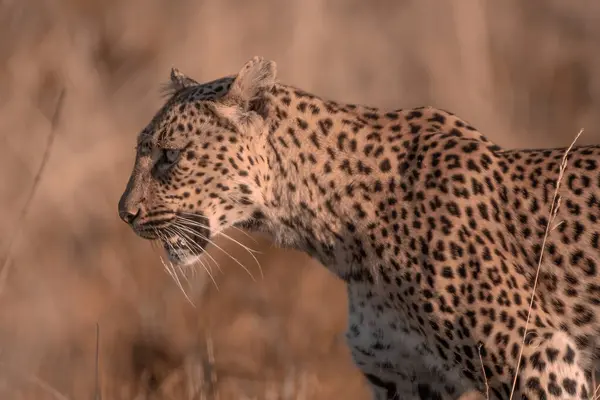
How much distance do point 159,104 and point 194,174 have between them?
6.49 meters

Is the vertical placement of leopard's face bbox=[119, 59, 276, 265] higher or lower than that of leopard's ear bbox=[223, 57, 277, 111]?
lower

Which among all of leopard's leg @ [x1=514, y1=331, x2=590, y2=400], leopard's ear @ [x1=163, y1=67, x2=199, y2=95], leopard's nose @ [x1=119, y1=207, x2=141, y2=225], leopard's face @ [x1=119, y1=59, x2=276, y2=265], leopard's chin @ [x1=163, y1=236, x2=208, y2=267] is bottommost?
leopard's leg @ [x1=514, y1=331, x2=590, y2=400]

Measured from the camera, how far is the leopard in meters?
5.80

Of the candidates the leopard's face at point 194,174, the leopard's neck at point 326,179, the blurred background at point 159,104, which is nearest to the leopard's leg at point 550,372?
the leopard's neck at point 326,179

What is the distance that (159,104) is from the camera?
12.7 metres

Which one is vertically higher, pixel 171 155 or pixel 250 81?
pixel 250 81

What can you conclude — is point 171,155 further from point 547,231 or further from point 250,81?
point 547,231

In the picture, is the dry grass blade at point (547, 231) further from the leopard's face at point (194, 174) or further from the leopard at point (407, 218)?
the leopard's face at point (194, 174)

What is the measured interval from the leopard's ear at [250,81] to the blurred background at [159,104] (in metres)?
1.54

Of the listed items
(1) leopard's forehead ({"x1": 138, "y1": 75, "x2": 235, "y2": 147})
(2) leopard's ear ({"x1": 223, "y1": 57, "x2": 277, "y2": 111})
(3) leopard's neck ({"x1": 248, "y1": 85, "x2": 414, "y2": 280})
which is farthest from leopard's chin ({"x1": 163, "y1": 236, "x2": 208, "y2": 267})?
(2) leopard's ear ({"x1": 223, "y1": 57, "x2": 277, "y2": 111})

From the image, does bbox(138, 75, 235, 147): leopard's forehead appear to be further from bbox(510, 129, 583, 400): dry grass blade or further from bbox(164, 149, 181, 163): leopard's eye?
bbox(510, 129, 583, 400): dry grass blade

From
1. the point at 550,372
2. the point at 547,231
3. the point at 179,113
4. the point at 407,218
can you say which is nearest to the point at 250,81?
the point at 179,113

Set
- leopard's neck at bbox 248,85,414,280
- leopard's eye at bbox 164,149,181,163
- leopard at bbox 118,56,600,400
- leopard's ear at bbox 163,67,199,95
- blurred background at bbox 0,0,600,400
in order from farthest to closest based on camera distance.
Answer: blurred background at bbox 0,0,600,400, leopard's ear at bbox 163,67,199,95, leopard's eye at bbox 164,149,181,163, leopard's neck at bbox 248,85,414,280, leopard at bbox 118,56,600,400

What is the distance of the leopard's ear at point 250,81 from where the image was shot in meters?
6.27
